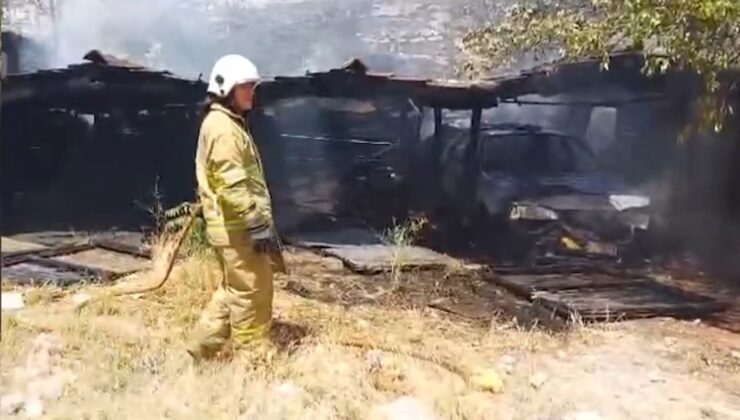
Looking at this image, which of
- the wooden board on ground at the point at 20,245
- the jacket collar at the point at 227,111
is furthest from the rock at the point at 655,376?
the wooden board on ground at the point at 20,245

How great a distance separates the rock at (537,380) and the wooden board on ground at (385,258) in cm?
252

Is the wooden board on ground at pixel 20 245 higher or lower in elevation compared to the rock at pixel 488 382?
higher

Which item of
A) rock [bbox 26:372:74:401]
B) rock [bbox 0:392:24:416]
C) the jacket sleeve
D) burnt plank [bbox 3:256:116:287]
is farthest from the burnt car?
rock [bbox 0:392:24:416]

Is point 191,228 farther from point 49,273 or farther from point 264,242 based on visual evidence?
point 264,242

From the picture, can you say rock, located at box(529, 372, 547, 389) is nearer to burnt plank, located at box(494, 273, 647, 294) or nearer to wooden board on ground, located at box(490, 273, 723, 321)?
wooden board on ground, located at box(490, 273, 723, 321)

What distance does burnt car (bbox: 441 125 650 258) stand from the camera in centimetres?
884

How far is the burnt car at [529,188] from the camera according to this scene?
8.84 m

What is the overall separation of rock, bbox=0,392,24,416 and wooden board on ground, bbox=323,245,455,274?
3489mm

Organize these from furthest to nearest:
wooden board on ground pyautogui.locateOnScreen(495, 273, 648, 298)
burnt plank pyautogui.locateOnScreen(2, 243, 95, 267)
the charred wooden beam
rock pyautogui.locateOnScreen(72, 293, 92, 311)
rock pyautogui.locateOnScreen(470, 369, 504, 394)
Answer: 1. the charred wooden beam
2. wooden board on ground pyautogui.locateOnScreen(495, 273, 648, 298)
3. burnt plank pyautogui.locateOnScreen(2, 243, 95, 267)
4. rock pyautogui.locateOnScreen(72, 293, 92, 311)
5. rock pyautogui.locateOnScreen(470, 369, 504, 394)

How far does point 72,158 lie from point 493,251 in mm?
3802

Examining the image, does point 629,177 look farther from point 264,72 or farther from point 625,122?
point 264,72

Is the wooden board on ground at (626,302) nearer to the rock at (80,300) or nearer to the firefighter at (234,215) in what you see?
the firefighter at (234,215)

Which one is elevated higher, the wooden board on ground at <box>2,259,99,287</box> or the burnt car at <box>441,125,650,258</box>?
the burnt car at <box>441,125,650,258</box>

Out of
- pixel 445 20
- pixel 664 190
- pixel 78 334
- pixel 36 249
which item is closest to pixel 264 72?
pixel 445 20
